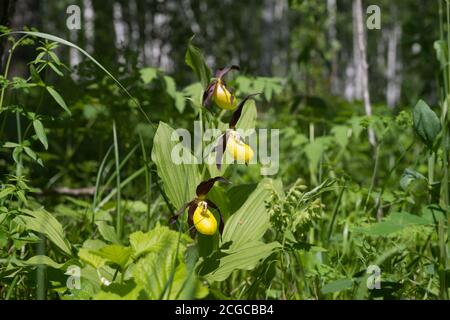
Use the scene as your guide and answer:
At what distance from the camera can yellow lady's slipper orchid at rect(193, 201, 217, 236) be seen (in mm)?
1257

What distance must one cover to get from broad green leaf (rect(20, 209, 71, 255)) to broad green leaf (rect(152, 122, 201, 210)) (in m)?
0.31

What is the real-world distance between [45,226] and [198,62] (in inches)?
24.1

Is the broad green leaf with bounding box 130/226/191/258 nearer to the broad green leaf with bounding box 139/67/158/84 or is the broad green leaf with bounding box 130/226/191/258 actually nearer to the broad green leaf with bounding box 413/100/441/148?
the broad green leaf with bounding box 413/100/441/148

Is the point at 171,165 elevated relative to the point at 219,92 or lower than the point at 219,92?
Result: lower

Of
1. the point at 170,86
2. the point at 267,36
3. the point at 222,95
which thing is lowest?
the point at 222,95

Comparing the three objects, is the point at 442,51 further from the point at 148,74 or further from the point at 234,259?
the point at 148,74

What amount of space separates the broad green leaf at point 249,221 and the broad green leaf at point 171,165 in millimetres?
150

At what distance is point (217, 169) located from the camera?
1.44m

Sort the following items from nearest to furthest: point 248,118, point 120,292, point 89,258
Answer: point 120,292 → point 89,258 → point 248,118

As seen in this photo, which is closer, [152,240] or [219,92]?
[152,240]

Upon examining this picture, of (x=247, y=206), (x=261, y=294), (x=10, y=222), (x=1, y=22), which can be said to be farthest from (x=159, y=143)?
(x=1, y=22)

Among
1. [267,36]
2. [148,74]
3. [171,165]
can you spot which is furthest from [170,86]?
[267,36]

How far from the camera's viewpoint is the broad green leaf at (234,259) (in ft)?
3.99

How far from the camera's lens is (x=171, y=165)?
139 centimetres
